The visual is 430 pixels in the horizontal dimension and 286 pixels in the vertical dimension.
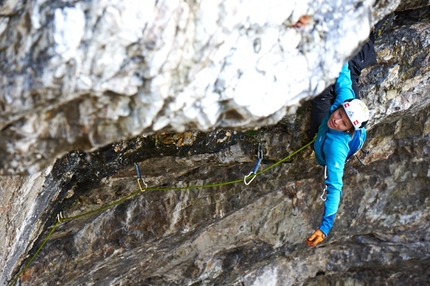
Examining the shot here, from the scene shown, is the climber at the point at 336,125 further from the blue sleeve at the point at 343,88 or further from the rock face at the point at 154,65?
the rock face at the point at 154,65

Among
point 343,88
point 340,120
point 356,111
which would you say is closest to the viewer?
point 356,111

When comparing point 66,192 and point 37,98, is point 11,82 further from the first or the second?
point 66,192

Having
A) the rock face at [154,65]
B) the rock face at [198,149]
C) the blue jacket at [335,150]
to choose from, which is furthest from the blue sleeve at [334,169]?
the rock face at [154,65]

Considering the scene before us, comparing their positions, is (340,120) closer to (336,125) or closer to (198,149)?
(336,125)

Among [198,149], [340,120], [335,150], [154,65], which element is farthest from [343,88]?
[154,65]

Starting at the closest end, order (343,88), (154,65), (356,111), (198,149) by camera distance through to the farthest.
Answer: (154,65), (356,111), (343,88), (198,149)

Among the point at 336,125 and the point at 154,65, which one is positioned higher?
the point at 154,65

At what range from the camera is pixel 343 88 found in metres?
4.49

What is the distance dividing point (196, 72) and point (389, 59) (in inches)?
126

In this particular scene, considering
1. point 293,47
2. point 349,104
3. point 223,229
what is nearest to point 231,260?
point 223,229

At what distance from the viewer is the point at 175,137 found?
174 inches

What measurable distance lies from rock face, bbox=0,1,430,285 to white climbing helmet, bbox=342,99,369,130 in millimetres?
467

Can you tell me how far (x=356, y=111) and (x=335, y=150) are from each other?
1.58ft

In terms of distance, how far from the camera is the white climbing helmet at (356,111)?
4168 mm
